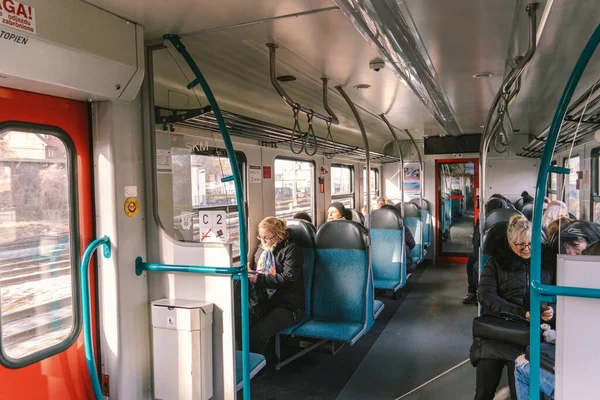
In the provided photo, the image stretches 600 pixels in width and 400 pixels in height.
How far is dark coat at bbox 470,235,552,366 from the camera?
2906 mm

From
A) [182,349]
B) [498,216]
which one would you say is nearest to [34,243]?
[182,349]

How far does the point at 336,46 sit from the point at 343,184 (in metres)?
5.55

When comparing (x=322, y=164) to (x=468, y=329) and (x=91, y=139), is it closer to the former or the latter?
(x=468, y=329)

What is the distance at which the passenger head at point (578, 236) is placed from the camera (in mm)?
1993

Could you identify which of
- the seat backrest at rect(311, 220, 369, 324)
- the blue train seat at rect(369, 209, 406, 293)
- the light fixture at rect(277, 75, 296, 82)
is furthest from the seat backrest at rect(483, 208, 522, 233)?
the light fixture at rect(277, 75, 296, 82)

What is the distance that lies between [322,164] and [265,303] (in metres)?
3.55

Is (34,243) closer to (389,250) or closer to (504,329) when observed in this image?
(504,329)

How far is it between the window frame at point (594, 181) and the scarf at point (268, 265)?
98.6 inches

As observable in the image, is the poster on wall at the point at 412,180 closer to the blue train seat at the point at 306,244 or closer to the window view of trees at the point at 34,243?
the blue train seat at the point at 306,244

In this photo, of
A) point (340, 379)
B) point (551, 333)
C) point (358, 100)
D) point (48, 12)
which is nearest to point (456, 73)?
point (358, 100)

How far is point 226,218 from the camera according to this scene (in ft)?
9.48

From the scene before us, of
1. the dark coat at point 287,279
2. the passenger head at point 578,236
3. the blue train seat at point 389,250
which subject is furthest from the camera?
the blue train seat at point 389,250

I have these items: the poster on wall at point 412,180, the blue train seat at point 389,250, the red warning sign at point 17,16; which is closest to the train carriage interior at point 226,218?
the red warning sign at point 17,16

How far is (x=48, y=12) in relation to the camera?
1993 millimetres
